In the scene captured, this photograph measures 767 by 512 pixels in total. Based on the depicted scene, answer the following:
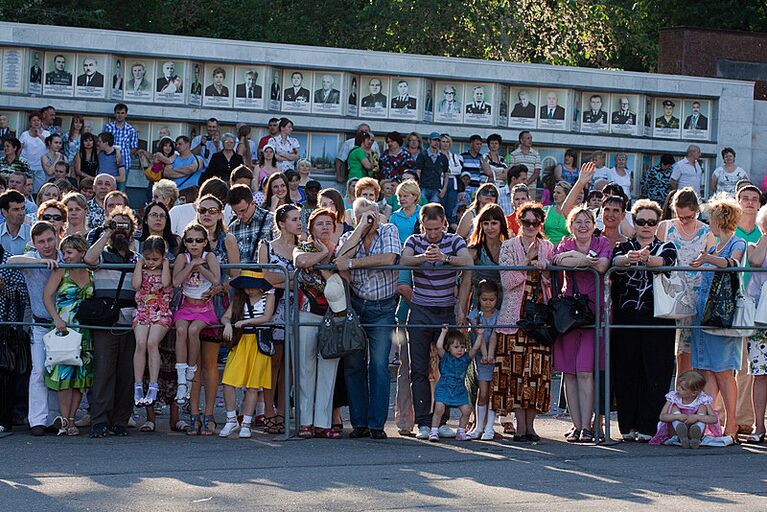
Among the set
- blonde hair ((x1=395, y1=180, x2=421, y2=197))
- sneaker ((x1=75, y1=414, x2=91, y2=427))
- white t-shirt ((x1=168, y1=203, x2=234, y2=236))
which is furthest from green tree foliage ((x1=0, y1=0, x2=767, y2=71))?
sneaker ((x1=75, y1=414, x2=91, y2=427))

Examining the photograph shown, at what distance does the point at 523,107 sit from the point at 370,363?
1327cm

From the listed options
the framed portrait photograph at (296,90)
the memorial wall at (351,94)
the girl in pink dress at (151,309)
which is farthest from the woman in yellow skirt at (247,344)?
the framed portrait photograph at (296,90)

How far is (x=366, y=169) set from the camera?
69.6ft

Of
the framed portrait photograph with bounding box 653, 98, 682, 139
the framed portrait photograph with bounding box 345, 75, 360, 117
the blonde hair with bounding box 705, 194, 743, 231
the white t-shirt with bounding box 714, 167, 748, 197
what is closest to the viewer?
the blonde hair with bounding box 705, 194, 743, 231

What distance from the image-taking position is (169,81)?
2266 cm

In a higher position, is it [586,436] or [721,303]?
[721,303]

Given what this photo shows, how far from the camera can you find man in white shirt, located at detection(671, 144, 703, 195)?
76.4ft

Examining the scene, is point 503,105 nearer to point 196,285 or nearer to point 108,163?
point 108,163

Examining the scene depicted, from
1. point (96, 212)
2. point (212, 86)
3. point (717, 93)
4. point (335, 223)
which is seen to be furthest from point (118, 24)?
point (335, 223)

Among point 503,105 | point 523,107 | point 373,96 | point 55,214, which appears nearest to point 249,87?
point 373,96

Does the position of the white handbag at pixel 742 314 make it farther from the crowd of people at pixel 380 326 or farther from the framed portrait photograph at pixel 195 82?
the framed portrait photograph at pixel 195 82

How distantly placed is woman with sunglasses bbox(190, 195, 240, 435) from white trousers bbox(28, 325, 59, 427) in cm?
118

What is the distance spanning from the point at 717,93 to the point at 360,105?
6.48 m

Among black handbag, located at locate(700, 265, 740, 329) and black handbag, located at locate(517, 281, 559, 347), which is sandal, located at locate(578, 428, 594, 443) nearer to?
black handbag, located at locate(517, 281, 559, 347)
